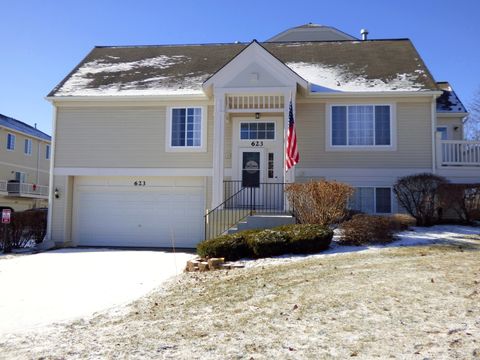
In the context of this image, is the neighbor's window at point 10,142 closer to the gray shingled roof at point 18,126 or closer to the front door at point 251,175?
the gray shingled roof at point 18,126

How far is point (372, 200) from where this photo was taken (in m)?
15.6

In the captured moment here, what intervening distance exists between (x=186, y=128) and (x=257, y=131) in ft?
8.57

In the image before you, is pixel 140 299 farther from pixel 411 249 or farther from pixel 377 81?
pixel 377 81

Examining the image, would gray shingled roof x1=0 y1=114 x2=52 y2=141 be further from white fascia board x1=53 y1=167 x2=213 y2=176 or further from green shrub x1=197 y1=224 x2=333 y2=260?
green shrub x1=197 y1=224 x2=333 y2=260

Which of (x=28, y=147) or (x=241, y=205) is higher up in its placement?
(x=28, y=147)

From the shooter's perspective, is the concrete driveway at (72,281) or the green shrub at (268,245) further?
the green shrub at (268,245)

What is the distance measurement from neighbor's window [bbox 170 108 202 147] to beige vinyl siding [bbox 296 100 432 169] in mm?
3694

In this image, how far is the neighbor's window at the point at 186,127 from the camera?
1658 centimetres

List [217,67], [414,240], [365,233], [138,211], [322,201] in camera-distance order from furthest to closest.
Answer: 1. [217,67]
2. [138,211]
3. [322,201]
4. [414,240]
5. [365,233]

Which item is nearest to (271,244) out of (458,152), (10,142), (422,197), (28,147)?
(422,197)

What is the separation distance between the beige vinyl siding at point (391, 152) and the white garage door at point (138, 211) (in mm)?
4214

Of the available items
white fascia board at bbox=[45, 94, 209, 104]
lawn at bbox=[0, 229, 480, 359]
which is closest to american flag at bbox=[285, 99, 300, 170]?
white fascia board at bbox=[45, 94, 209, 104]

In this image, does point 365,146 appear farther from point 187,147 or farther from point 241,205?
point 187,147

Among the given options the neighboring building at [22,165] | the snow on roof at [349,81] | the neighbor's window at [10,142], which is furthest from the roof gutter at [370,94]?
the neighbor's window at [10,142]
